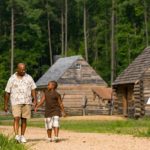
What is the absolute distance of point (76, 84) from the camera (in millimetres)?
52562

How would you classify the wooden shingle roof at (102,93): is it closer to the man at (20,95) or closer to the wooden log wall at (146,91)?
the wooden log wall at (146,91)

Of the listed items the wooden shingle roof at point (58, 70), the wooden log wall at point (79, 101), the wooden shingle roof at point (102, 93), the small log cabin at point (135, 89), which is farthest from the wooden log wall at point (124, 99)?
the wooden shingle roof at point (58, 70)

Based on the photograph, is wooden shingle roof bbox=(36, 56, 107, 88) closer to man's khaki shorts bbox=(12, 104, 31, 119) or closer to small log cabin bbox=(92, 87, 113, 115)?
small log cabin bbox=(92, 87, 113, 115)

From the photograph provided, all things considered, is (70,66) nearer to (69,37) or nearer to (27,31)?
(27,31)

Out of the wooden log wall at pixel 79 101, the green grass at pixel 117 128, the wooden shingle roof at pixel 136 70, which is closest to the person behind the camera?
the green grass at pixel 117 128

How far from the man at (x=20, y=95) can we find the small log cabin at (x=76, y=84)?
35903 mm

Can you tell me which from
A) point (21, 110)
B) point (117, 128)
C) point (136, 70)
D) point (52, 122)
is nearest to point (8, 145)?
point (21, 110)

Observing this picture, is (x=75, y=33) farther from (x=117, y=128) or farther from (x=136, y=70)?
(x=117, y=128)

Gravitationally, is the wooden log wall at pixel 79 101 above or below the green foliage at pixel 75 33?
below

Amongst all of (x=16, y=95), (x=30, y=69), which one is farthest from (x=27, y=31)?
(x=16, y=95)

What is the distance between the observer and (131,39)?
7475 centimetres

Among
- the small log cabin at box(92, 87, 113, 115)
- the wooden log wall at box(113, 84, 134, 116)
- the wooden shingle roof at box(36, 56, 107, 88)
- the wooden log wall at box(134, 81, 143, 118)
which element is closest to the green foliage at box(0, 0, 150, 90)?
the wooden shingle roof at box(36, 56, 107, 88)

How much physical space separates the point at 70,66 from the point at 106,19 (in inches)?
1157

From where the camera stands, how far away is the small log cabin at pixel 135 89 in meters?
39.7
